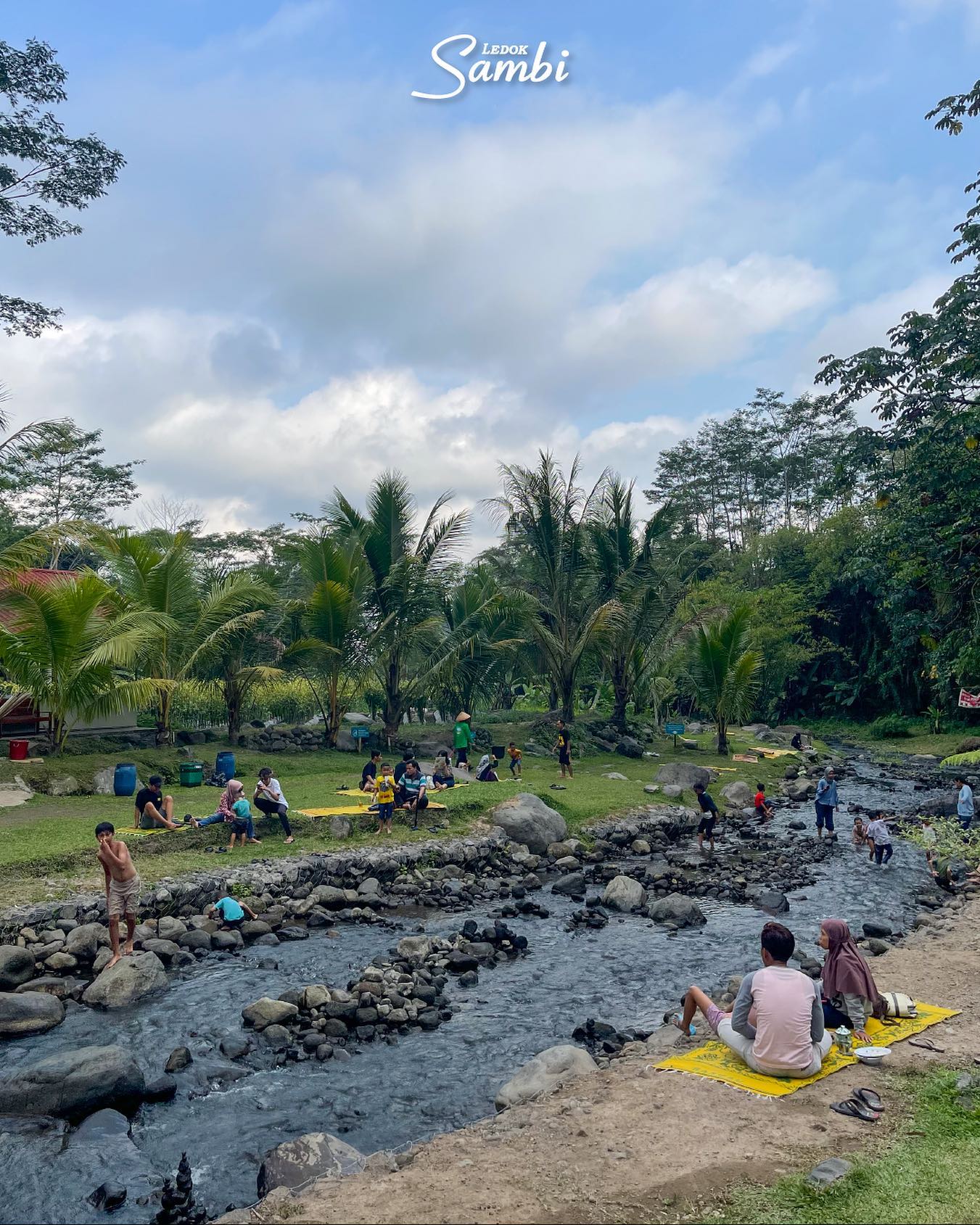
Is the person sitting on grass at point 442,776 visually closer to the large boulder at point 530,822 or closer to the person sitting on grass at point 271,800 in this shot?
the large boulder at point 530,822

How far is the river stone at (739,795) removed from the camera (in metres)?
21.4

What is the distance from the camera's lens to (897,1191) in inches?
179

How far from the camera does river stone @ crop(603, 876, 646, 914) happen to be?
13008 mm

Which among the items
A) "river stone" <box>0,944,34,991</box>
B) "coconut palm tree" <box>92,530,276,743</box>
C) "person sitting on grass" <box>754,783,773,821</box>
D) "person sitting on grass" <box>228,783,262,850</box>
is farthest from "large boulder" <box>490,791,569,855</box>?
"river stone" <box>0,944,34,991</box>

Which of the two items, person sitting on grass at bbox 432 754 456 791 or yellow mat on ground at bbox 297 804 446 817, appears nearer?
yellow mat on ground at bbox 297 804 446 817

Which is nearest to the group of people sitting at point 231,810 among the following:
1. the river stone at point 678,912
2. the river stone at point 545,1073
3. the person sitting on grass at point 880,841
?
the river stone at point 678,912

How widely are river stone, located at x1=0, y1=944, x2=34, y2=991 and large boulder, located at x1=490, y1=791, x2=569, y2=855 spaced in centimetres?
842

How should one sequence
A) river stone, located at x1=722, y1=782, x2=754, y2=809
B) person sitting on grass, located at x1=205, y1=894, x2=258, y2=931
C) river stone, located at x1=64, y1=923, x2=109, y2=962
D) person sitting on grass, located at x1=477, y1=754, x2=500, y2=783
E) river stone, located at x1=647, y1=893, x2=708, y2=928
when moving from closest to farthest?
river stone, located at x1=64, y1=923, x2=109, y2=962 → person sitting on grass, located at x1=205, y1=894, x2=258, y2=931 → river stone, located at x1=647, y1=893, x2=708, y2=928 → person sitting on grass, located at x1=477, y1=754, x2=500, y2=783 → river stone, located at x1=722, y1=782, x2=754, y2=809

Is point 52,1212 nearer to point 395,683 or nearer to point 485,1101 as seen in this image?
point 485,1101

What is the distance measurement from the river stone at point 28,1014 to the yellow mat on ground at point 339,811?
22.1 ft

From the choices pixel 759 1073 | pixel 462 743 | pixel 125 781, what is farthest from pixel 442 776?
pixel 759 1073

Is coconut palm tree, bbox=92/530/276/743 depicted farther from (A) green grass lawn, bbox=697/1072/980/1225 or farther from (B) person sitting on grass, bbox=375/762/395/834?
(A) green grass lawn, bbox=697/1072/980/1225

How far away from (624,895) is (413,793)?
4.68 metres

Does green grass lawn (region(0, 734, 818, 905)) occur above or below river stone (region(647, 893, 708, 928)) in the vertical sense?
above
